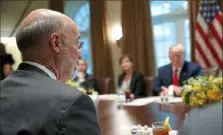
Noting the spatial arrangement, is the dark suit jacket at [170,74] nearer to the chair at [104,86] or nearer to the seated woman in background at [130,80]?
the seated woman in background at [130,80]

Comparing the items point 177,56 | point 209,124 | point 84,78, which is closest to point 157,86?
point 177,56

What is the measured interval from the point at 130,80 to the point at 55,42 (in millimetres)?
3129

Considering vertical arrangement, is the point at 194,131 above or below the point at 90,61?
above

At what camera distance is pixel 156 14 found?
5.25 m

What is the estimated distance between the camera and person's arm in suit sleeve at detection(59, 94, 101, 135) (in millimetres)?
884

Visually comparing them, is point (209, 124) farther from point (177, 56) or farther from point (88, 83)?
point (88, 83)

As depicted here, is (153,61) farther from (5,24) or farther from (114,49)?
(5,24)

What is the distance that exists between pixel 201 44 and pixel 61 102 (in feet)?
12.9

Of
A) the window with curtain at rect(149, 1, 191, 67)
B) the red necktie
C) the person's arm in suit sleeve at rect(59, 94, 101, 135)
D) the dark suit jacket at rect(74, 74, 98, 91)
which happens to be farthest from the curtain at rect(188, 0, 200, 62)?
the person's arm in suit sleeve at rect(59, 94, 101, 135)

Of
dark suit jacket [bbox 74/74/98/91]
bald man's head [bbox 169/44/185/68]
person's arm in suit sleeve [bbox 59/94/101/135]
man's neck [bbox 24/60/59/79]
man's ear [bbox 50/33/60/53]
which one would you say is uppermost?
man's ear [bbox 50/33/60/53]

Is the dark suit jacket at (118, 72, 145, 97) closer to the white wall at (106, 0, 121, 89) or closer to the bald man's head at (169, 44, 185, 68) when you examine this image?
the bald man's head at (169, 44, 185, 68)

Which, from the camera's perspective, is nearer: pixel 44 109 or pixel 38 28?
pixel 44 109

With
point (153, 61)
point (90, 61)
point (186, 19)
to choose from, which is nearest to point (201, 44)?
point (186, 19)

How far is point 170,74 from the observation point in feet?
11.7
